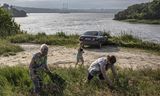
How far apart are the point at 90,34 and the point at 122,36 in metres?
3.98

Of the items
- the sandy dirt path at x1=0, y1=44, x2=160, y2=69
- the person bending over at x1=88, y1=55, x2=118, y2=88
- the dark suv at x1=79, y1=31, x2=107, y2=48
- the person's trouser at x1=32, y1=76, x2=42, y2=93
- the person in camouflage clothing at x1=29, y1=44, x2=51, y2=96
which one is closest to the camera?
the person in camouflage clothing at x1=29, y1=44, x2=51, y2=96

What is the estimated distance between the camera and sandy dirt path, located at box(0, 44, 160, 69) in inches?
786

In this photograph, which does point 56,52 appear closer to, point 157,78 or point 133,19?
point 157,78

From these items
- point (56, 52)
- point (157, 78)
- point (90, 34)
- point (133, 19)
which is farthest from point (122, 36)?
point (133, 19)

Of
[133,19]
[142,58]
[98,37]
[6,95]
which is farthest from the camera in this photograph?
[133,19]

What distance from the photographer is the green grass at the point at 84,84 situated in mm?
10242

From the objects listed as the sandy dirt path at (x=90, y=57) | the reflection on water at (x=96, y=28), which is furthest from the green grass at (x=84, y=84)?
the reflection on water at (x=96, y=28)

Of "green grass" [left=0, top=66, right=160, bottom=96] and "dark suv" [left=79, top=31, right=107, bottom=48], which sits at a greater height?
"green grass" [left=0, top=66, right=160, bottom=96]

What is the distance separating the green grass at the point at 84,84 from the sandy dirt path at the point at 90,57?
6.75 m

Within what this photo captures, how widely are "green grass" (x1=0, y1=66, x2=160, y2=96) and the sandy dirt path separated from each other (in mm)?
6746

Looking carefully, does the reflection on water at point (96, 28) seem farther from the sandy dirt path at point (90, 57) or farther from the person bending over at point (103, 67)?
the person bending over at point (103, 67)

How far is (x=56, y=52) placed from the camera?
24922 millimetres

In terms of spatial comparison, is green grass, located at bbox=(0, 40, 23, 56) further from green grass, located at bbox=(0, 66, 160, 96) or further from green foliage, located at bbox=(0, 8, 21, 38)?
green foliage, located at bbox=(0, 8, 21, 38)

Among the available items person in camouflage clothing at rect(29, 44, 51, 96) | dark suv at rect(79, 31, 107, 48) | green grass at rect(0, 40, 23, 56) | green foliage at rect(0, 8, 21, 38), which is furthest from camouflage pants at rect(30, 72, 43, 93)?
green foliage at rect(0, 8, 21, 38)
